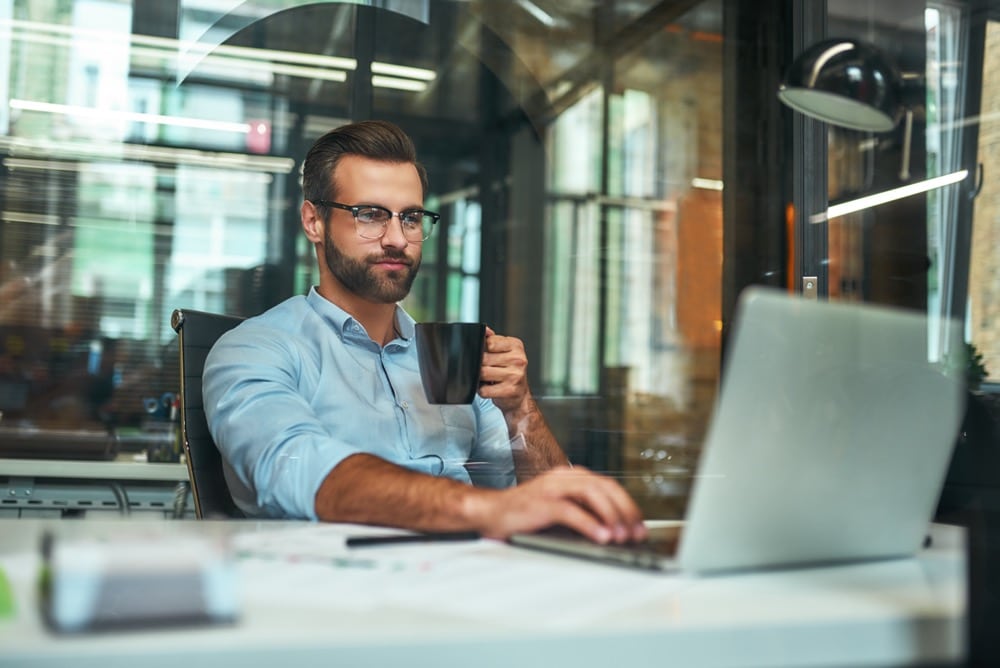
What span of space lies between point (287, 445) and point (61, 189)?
3.74 meters

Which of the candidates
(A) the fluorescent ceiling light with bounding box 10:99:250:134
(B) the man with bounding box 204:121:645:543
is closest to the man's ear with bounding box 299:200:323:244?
(B) the man with bounding box 204:121:645:543

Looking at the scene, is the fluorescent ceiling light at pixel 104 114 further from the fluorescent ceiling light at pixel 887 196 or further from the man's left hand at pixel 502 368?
the man's left hand at pixel 502 368

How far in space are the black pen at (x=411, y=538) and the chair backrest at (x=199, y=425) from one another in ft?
2.14

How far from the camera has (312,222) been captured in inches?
71.2

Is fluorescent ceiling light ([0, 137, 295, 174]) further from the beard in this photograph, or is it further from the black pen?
the black pen

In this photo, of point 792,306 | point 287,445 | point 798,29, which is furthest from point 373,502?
point 798,29

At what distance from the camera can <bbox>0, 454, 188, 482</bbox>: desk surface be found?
93.9 inches

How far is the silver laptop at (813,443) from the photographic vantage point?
0.63m

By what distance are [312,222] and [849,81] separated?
0.98m

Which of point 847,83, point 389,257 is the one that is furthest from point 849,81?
point 389,257

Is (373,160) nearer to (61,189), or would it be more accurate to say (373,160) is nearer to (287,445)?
(287,445)

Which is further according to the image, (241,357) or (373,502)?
(241,357)

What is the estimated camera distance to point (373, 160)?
174 cm

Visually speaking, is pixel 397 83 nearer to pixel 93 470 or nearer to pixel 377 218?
pixel 93 470
